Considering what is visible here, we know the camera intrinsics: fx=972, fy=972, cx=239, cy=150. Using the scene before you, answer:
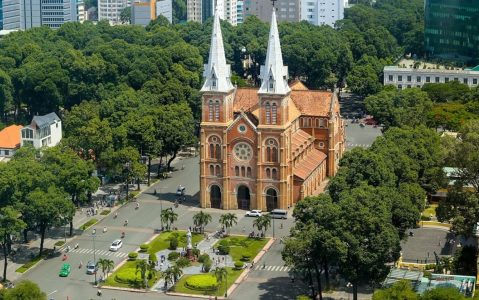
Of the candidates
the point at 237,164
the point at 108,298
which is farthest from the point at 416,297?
the point at 237,164

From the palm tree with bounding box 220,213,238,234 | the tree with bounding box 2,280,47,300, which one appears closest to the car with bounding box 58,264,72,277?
the tree with bounding box 2,280,47,300

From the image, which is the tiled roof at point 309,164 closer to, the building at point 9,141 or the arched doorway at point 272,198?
the arched doorway at point 272,198

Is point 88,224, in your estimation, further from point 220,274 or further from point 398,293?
point 398,293

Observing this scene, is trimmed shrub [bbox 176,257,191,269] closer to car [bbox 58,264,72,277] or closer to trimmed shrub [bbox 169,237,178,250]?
trimmed shrub [bbox 169,237,178,250]

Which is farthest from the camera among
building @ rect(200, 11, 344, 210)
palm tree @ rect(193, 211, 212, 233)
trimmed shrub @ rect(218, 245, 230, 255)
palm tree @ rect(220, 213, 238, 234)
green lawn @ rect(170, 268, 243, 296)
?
building @ rect(200, 11, 344, 210)

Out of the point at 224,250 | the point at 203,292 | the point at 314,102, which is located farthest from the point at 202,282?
the point at 314,102
